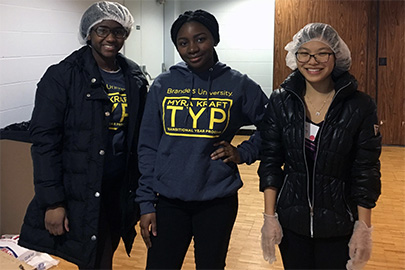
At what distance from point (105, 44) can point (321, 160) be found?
97 cm

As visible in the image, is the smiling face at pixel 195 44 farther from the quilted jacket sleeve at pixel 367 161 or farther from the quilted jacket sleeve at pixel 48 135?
the quilted jacket sleeve at pixel 367 161

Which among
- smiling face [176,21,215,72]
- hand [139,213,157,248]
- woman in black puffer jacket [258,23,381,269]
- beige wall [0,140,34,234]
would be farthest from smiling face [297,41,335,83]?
beige wall [0,140,34,234]

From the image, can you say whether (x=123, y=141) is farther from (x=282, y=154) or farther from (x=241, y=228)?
(x=241, y=228)

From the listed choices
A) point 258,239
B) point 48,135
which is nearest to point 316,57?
point 48,135

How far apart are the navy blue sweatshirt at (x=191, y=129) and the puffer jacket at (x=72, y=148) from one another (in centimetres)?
13

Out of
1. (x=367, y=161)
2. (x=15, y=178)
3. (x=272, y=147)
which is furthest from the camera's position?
(x=15, y=178)

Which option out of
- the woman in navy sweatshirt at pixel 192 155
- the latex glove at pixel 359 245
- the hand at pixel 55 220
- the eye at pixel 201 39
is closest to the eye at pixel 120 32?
the woman in navy sweatshirt at pixel 192 155

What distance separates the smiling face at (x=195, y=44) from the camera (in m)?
1.70

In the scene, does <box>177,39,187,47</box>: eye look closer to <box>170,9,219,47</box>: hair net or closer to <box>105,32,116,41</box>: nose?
<box>170,9,219,47</box>: hair net

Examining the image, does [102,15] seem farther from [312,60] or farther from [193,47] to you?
[312,60]

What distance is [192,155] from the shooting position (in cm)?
167

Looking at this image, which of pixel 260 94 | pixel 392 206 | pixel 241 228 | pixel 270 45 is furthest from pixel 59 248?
pixel 270 45

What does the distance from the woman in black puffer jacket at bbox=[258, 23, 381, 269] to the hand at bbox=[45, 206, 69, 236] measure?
799 mm

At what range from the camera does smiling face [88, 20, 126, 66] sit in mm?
1799
